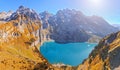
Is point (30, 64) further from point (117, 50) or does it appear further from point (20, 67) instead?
point (117, 50)

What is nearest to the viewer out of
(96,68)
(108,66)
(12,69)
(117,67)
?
(117,67)

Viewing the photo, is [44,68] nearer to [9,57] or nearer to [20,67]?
[20,67]

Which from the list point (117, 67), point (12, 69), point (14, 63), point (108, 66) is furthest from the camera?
point (14, 63)

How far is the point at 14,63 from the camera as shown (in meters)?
135

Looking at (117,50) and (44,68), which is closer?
(117,50)

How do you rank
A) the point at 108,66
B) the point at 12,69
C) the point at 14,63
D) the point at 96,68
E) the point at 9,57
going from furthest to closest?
the point at 9,57 → the point at 14,63 → the point at 12,69 → the point at 96,68 → the point at 108,66

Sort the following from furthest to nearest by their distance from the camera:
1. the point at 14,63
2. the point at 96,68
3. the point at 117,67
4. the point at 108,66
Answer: the point at 14,63 → the point at 96,68 → the point at 108,66 → the point at 117,67

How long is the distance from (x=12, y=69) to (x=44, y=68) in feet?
76.0

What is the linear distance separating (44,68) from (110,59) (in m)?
90.2

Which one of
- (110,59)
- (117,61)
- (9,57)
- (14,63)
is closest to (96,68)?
(110,59)

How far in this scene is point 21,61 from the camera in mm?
143250

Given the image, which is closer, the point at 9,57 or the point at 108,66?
the point at 108,66

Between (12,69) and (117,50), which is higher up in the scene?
(117,50)

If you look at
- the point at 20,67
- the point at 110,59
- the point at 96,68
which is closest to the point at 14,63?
the point at 20,67
